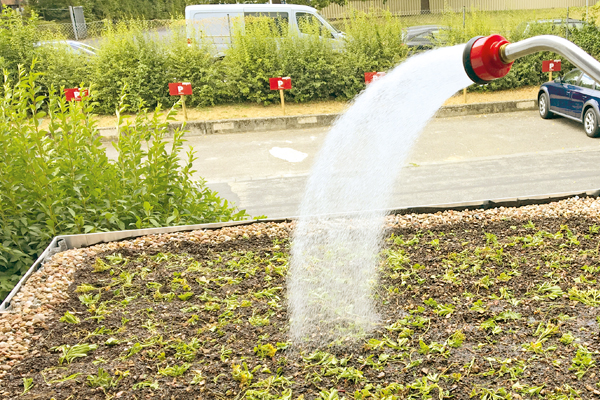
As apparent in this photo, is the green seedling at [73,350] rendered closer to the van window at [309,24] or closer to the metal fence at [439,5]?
the van window at [309,24]

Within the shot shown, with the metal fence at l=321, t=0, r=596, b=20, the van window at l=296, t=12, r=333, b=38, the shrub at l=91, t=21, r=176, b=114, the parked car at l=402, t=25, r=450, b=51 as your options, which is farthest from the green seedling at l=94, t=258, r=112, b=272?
the metal fence at l=321, t=0, r=596, b=20

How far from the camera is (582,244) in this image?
12.5 ft

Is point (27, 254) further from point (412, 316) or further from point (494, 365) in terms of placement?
point (494, 365)

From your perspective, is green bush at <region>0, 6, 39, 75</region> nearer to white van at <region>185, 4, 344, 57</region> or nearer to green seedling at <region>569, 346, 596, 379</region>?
white van at <region>185, 4, 344, 57</region>

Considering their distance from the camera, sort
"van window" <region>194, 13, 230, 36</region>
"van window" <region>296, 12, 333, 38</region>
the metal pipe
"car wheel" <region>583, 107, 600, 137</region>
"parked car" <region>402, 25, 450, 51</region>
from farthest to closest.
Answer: "van window" <region>194, 13, 230, 36</region>
"parked car" <region>402, 25, 450, 51</region>
"van window" <region>296, 12, 333, 38</region>
"car wheel" <region>583, 107, 600, 137</region>
the metal pipe

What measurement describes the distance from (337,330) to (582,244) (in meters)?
1.99

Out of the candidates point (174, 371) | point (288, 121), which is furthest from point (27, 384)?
point (288, 121)

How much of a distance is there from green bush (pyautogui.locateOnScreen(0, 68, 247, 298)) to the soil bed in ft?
1.14

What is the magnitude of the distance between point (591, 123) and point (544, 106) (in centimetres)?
184

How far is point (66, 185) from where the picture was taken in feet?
13.6

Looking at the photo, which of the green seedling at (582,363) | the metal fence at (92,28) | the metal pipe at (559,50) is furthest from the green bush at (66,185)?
the metal fence at (92,28)

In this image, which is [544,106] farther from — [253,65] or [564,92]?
[253,65]

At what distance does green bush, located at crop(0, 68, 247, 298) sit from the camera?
12.6ft

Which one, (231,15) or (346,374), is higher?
(231,15)
